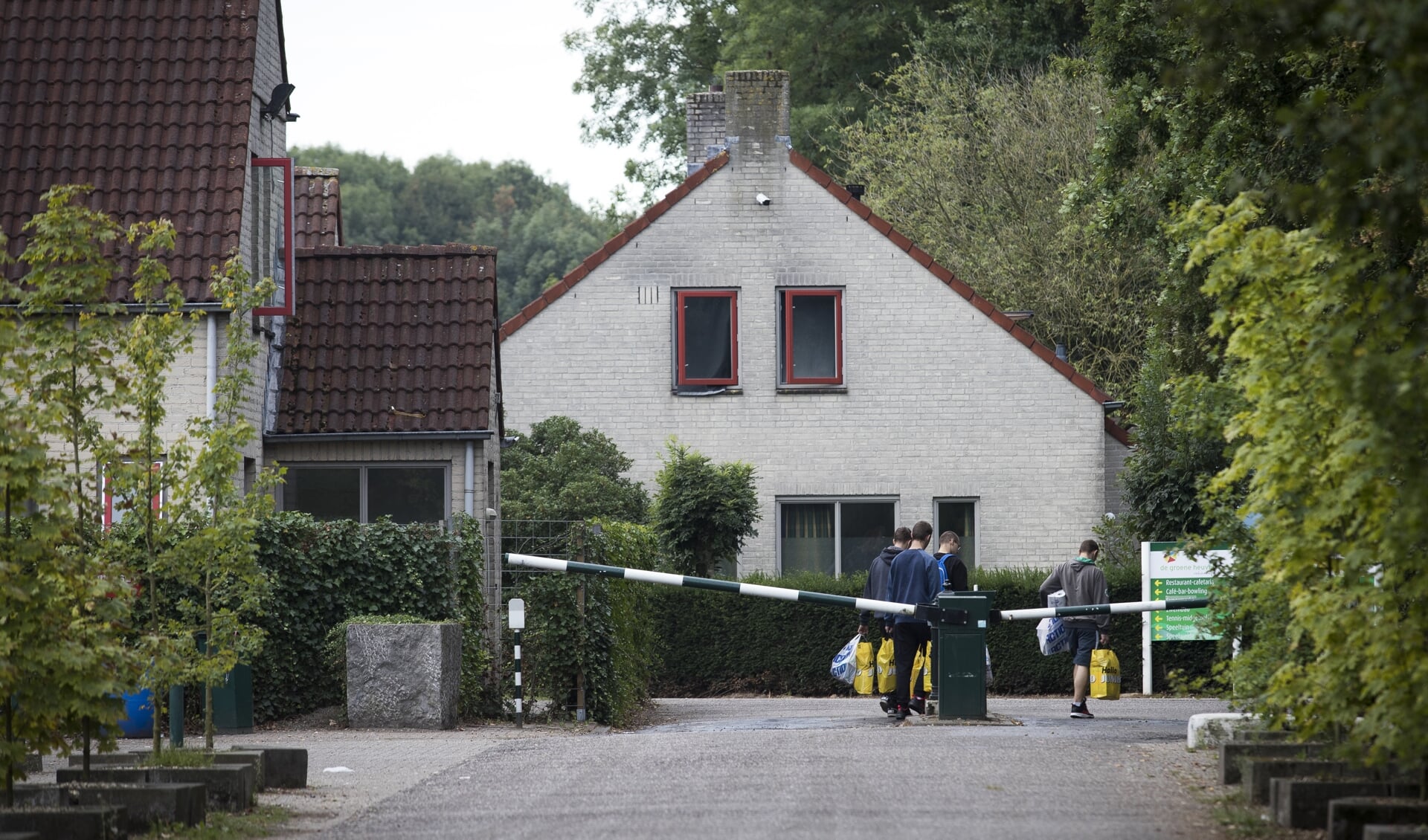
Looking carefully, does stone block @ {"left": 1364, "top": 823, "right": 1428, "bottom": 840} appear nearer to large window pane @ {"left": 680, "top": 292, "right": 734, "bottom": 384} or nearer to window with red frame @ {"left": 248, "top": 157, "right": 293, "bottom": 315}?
window with red frame @ {"left": 248, "top": 157, "right": 293, "bottom": 315}

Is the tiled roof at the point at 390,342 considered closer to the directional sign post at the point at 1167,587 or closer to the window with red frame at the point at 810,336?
the window with red frame at the point at 810,336

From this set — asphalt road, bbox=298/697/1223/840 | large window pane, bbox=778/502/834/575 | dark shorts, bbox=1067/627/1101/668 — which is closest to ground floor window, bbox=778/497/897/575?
large window pane, bbox=778/502/834/575

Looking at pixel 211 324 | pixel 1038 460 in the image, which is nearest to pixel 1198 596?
pixel 1038 460

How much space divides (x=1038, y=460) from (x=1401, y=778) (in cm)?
1784

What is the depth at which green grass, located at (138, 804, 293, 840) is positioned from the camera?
9289mm

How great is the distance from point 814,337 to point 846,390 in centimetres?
95

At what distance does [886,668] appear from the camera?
17.4 meters

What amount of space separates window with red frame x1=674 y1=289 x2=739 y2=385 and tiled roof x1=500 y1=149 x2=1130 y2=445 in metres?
1.24

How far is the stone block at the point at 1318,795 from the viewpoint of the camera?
9.11 meters

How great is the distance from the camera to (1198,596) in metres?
21.5

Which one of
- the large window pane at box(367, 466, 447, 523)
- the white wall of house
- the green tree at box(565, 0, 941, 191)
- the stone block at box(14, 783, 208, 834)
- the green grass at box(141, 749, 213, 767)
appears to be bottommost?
the stone block at box(14, 783, 208, 834)

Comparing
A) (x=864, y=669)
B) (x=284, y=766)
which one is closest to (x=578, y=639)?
(x=864, y=669)

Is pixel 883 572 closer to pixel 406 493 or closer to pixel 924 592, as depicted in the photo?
pixel 924 592

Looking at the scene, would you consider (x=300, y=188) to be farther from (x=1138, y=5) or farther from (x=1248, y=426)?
(x=1248, y=426)
